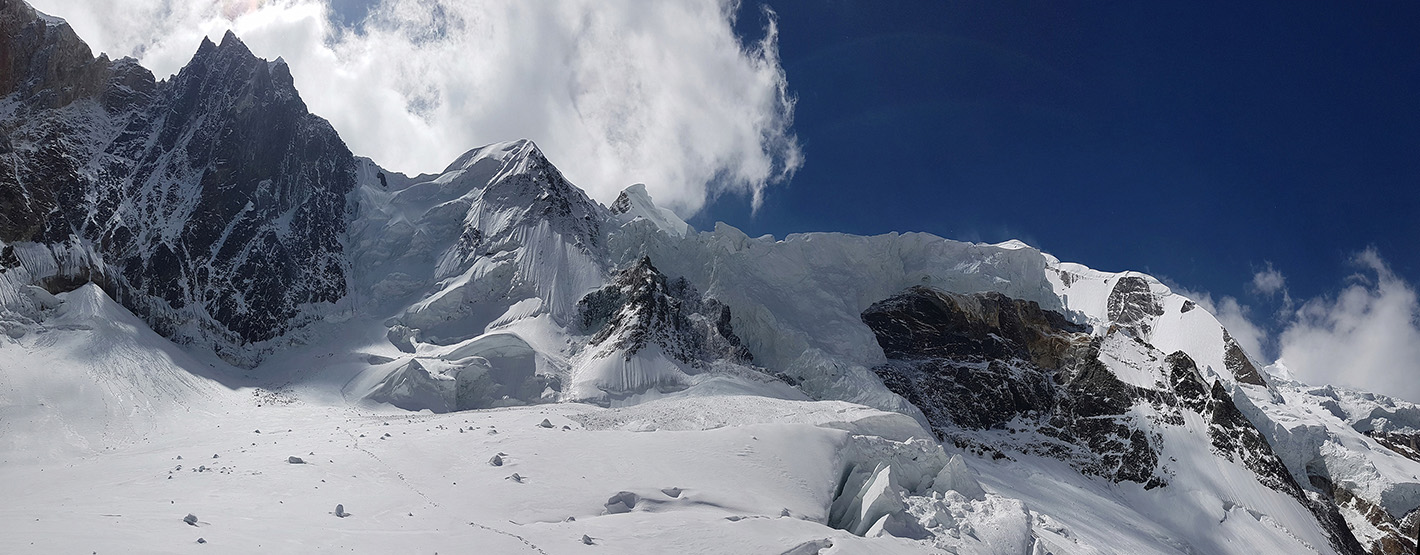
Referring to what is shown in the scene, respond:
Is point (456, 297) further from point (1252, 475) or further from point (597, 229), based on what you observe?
point (1252, 475)

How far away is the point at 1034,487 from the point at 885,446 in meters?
31.7

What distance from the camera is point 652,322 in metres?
66.6

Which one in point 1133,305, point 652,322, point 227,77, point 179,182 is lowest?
point 652,322

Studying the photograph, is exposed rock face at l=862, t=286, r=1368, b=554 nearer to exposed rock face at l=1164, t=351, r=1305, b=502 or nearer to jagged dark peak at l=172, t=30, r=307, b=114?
exposed rock face at l=1164, t=351, r=1305, b=502

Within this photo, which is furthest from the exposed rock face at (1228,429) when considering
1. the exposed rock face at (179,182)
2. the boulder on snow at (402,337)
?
the exposed rock face at (179,182)

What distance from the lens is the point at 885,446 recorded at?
37688 mm

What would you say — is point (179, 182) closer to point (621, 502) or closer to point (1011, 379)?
point (621, 502)

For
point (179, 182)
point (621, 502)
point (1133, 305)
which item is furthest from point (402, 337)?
point (1133, 305)

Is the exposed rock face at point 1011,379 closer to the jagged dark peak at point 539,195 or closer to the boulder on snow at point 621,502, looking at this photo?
the jagged dark peak at point 539,195

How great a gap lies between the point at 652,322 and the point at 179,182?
44.1 m

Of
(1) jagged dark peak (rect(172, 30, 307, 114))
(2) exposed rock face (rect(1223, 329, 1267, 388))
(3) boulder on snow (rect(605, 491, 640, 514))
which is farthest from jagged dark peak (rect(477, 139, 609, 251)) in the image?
(2) exposed rock face (rect(1223, 329, 1267, 388))

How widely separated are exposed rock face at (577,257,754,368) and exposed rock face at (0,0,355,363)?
24.6 m

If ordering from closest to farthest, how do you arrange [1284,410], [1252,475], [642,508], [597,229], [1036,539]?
[642,508], [1036,539], [1252,475], [597,229], [1284,410]

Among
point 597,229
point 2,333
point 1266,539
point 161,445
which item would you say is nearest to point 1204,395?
point 1266,539
